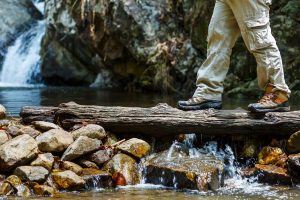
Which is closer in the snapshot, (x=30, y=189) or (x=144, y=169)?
(x=30, y=189)

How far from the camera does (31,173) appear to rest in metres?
4.79

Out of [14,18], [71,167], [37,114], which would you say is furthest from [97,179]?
[14,18]

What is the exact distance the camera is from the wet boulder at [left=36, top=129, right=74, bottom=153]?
5.29 meters

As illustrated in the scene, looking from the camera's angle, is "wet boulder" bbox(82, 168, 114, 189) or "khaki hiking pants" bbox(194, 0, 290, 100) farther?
"khaki hiking pants" bbox(194, 0, 290, 100)

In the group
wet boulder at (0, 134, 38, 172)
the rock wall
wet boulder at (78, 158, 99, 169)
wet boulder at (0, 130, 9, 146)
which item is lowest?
wet boulder at (78, 158, 99, 169)

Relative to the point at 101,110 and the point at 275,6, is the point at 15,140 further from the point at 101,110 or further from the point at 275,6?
the point at 275,6

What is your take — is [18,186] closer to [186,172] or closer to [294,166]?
[186,172]

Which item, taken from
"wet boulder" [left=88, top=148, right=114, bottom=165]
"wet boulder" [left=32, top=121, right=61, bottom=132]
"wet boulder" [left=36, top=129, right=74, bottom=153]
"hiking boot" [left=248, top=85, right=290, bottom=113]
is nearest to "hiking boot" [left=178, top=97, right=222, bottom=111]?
"hiking boot" [left=248, top=85, right=290, bottom=113]

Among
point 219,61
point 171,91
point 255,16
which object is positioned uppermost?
point 255,16

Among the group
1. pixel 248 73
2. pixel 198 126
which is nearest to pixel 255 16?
pixel 198 126

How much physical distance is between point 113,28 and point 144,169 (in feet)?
36.5

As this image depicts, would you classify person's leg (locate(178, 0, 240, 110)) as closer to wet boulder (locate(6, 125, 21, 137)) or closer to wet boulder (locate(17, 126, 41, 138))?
wet boulder (locate(17, 126, 41, 138))

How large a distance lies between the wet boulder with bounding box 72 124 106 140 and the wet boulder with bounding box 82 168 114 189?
1.98 feet

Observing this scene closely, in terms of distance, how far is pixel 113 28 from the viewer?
15859 mm
